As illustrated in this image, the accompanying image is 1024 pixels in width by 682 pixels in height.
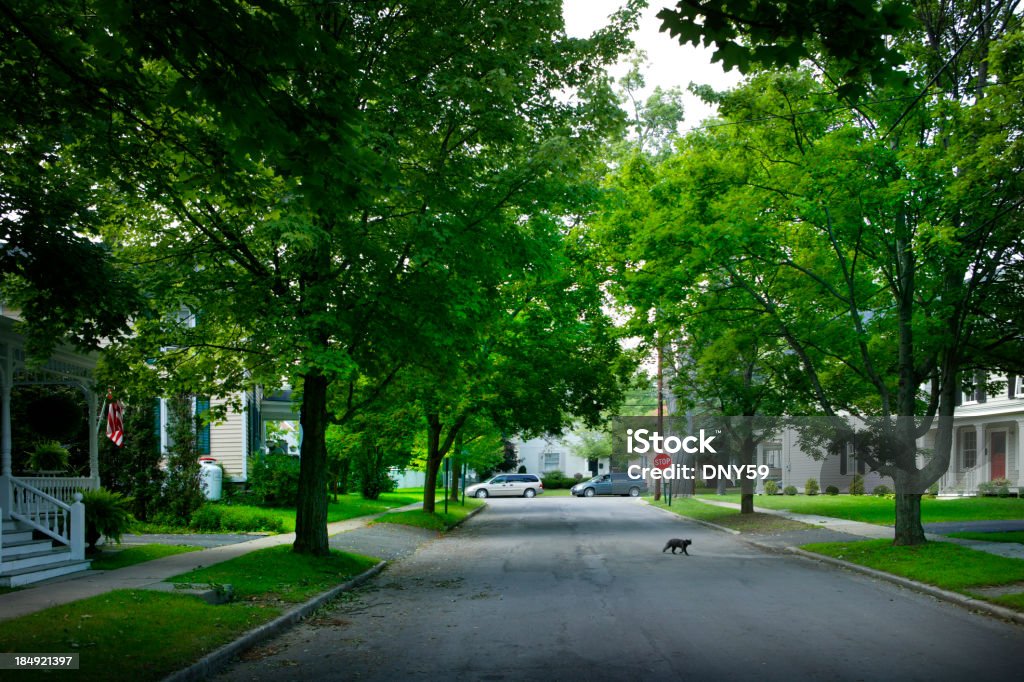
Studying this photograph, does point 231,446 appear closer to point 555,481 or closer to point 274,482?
point 274,482

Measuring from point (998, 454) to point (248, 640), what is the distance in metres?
39.4

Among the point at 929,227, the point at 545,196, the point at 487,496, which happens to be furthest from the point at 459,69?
the point at 487,496

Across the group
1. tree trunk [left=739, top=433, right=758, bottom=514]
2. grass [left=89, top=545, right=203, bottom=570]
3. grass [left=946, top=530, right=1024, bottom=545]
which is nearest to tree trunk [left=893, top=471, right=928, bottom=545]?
grass [left=946, top=530, right=1024, bottom=545]

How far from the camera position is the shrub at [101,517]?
53.3 feet

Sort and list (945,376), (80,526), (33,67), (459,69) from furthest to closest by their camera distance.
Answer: (945,376), (80,526), (459,69), (33,67)

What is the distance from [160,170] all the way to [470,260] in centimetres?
488

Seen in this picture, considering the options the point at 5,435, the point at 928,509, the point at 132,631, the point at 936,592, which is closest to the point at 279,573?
the point at 132,631

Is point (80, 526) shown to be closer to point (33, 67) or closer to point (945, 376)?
point (33, 67)

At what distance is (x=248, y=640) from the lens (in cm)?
932

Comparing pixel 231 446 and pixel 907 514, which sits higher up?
pixel 907 514

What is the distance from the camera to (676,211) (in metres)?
18.4

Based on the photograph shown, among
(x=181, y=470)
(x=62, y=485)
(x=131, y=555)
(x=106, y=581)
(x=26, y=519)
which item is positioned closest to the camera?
(x=106, y=581)

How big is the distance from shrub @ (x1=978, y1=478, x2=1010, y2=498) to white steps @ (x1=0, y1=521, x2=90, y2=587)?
34649 millimetres

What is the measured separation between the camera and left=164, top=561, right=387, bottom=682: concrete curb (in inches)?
306
